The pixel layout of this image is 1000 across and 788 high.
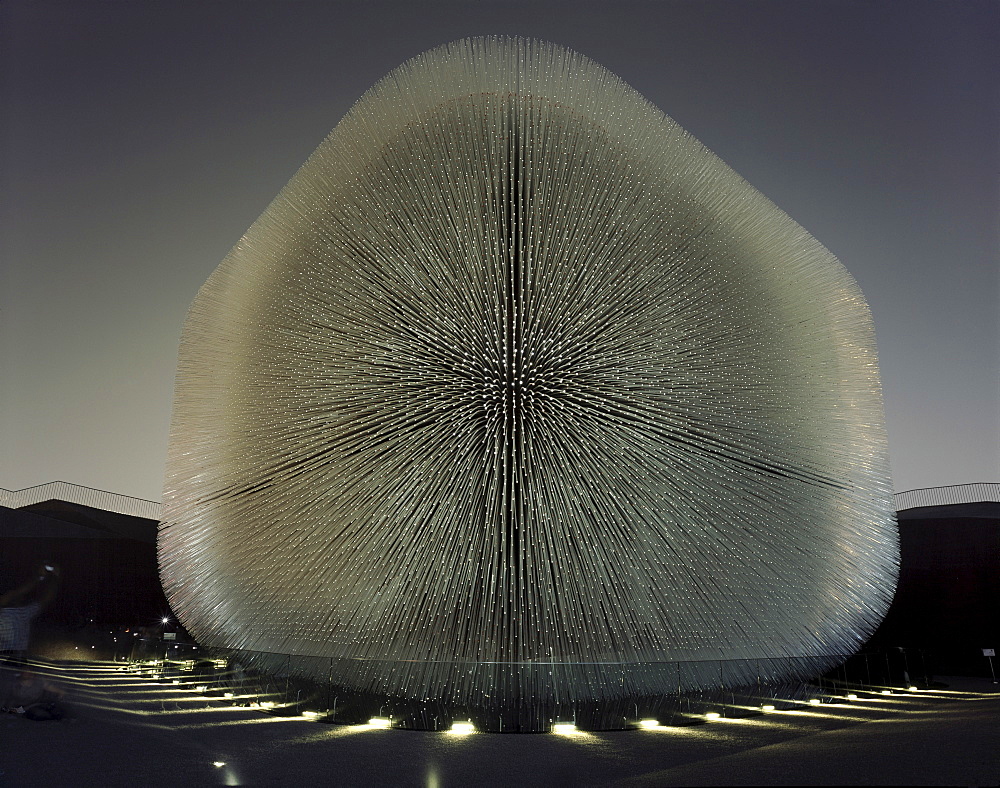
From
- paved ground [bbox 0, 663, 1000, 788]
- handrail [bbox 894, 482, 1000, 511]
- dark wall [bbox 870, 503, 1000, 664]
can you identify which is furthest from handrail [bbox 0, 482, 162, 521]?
handrail [bbox 894, 482, 1000, 511]

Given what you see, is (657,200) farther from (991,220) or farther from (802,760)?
(802,760)

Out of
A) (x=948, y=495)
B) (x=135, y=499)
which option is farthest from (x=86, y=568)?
(x=948, y=495)

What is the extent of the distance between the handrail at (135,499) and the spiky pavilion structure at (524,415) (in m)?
1.88

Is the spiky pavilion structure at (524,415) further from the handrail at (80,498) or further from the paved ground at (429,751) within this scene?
the handrail at (80,498)

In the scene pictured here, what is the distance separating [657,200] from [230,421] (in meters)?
4.58

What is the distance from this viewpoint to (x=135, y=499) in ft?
34.8

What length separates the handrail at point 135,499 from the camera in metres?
6.99

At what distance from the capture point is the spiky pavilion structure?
5949mm

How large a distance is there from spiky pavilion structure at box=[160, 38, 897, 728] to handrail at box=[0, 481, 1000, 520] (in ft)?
6.17

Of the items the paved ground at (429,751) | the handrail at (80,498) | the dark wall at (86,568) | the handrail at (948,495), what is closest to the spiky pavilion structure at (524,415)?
the paved ground at (429,751)

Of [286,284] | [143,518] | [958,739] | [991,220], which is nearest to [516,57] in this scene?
[286,284]

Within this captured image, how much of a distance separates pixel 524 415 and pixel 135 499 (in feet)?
23.8

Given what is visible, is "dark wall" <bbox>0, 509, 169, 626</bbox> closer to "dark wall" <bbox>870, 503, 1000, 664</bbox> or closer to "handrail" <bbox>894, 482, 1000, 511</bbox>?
"dark wall" <bbox>870, 503, 1000, 664</bbox>

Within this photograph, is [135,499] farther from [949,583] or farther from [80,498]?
[949,583]
